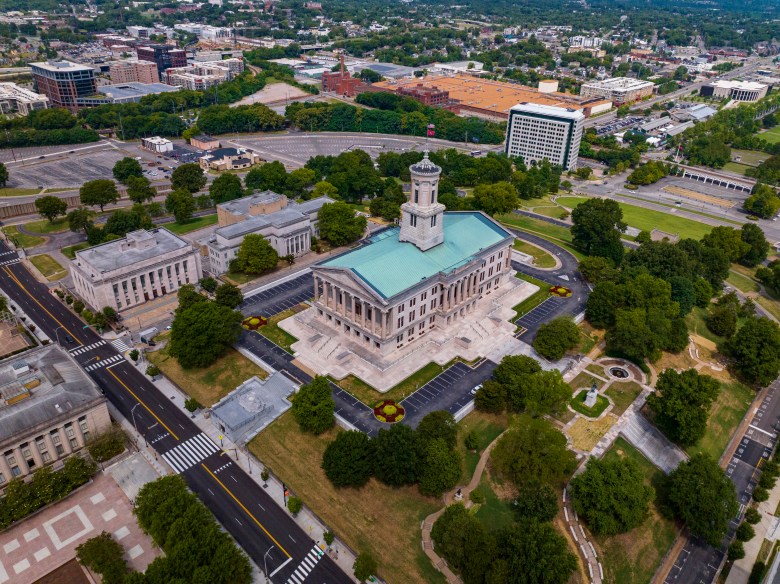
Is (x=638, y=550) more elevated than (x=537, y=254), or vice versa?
(x=537, y=254)

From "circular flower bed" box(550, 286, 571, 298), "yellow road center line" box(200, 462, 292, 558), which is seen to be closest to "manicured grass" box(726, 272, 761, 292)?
"circular flower bed" box(550, 286, 571, 298)

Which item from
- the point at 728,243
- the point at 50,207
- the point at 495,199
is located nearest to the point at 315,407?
the point at 495,199

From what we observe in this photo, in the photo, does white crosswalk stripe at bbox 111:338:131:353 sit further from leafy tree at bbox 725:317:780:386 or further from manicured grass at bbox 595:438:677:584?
leafy tree at bbox 725:317:780:386

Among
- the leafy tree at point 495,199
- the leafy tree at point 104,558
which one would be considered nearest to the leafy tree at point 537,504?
the leafy tree at point 104,558

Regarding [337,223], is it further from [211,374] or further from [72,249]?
[72,249]

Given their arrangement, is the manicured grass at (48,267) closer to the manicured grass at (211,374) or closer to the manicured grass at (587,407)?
the manicured grass at (211,374)

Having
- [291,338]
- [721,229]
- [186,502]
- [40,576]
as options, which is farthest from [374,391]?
[721,229]
